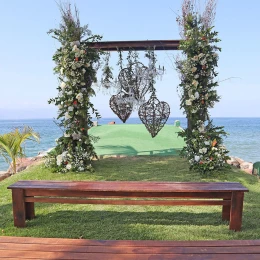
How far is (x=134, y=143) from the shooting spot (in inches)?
319

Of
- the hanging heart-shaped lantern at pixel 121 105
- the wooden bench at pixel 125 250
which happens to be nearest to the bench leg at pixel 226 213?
the wooden bench at pixel 125 250

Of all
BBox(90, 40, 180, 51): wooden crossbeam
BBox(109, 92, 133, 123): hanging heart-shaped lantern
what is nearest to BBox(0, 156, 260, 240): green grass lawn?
BBox(109, 92, 133, 123): hanging heart-shaped lantern

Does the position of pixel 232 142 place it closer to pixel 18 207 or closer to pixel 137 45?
pixel 137 45

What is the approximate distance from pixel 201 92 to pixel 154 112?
0.99 m

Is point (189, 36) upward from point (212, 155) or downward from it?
upward

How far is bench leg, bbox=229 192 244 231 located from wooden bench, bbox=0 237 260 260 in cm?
60

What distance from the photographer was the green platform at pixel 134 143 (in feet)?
23.0

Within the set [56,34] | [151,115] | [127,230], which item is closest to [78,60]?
[56,34]

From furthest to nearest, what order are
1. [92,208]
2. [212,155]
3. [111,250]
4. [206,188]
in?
1. [212,155]
2. [92,208]
3. [206,188]
4. [111,250]

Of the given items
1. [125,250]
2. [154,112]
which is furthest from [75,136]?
[125,250]

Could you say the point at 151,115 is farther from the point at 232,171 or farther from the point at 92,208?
the point at 92,208

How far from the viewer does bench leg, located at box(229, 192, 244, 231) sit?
103 inches

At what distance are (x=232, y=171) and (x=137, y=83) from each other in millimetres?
2513

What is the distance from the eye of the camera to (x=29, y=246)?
6.53 ft
